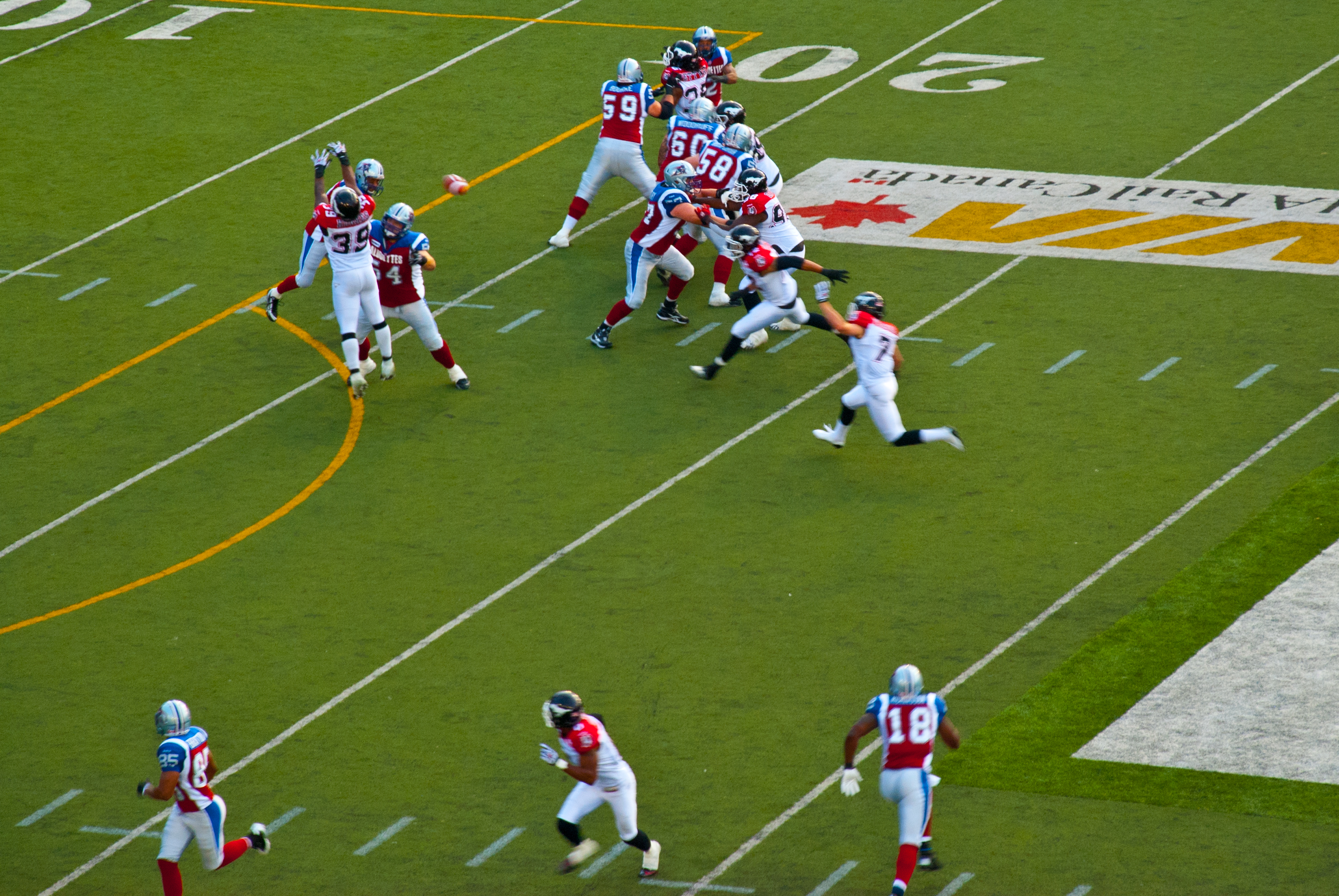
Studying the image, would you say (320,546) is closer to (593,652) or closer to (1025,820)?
(593,652)

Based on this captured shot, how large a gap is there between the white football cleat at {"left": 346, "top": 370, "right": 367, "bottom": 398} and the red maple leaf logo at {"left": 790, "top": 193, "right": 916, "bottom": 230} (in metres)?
5.86

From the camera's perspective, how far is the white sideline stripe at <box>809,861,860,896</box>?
A: 1191cm

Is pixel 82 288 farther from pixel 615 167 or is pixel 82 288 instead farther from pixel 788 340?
pixel 788 340

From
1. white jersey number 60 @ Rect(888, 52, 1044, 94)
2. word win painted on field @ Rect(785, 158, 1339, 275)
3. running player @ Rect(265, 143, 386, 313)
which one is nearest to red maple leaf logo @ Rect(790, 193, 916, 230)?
word win painted on field @ Rect(785, 158, 1339, 275)

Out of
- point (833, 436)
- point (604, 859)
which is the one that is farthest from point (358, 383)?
point (604, 859)

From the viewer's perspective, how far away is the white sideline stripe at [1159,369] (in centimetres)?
1800

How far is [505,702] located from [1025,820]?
12.6 feet

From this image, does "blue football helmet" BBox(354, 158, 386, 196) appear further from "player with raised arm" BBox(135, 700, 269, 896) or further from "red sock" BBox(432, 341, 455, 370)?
"player with raised arm" BBox(135, 700, 269, 896)

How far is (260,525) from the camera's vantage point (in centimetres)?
1661

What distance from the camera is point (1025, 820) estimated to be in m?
12.5

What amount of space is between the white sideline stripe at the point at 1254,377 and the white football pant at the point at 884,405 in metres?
3.43

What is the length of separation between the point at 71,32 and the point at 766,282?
15960mm

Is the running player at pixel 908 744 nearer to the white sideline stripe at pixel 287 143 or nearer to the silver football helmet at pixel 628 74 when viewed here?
the silver football helmet at pixel 628 74

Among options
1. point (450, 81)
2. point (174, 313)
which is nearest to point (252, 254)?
point (174, 313)
